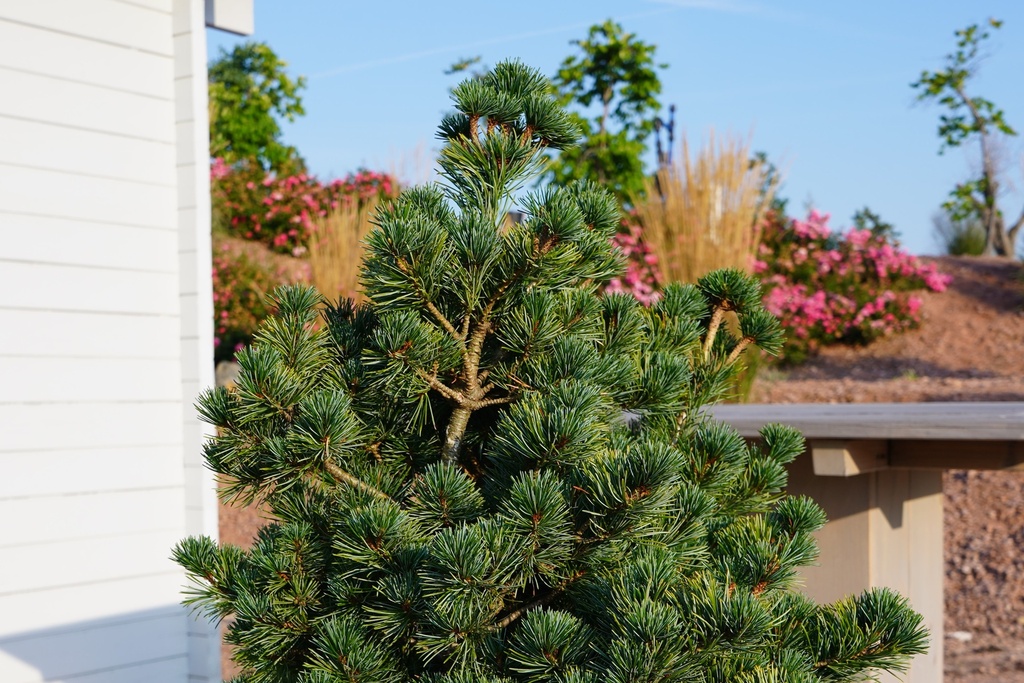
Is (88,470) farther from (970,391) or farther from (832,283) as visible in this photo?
(832,283)

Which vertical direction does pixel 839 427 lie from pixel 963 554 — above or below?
above

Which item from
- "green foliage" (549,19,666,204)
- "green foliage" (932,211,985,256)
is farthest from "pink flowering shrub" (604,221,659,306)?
"green foliage" (932,211,985,256)

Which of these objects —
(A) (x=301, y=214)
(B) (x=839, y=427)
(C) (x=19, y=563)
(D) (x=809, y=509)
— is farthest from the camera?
Result: (A) (x=301, y=214)

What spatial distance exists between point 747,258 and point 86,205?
5.12 m

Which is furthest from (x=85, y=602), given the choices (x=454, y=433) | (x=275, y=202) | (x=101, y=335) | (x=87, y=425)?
(x=275, y=202)

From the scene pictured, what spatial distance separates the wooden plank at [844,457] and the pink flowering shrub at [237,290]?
743 centimetres

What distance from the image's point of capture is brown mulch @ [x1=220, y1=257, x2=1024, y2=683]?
4980 mm

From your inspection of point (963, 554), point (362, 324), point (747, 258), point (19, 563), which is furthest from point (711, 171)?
point (362, 324)

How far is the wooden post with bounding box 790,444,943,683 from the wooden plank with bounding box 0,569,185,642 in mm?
1785

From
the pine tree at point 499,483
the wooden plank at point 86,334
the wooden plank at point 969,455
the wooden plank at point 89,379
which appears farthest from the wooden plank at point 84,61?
the wooden plank at point 969,455

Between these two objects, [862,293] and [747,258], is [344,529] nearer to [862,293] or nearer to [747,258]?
[747,258]

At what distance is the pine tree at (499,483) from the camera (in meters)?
1.20

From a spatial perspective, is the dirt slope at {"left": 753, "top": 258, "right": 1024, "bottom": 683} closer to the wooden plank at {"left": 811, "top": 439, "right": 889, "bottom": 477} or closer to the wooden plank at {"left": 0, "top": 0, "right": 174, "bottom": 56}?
the wooden plank at {"left": 811, "top": 439, "right": 889, "bottom": 477}

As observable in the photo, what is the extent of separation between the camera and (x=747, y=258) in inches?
283
